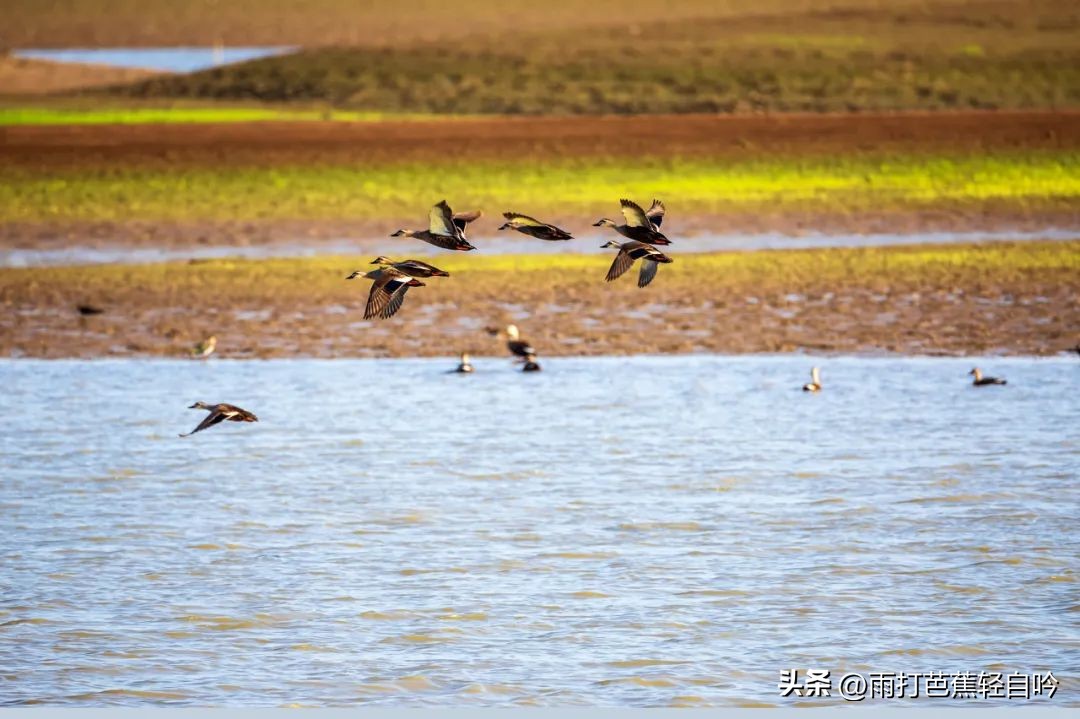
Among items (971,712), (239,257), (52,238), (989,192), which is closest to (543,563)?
(971,712)

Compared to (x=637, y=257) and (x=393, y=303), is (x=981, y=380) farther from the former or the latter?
(x=393, y=303)

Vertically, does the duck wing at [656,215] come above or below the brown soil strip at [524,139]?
below

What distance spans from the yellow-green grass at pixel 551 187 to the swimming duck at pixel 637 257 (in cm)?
1983

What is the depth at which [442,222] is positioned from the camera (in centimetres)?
1011

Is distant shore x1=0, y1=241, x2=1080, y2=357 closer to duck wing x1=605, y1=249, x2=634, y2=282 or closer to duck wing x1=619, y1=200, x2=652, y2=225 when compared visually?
duck wing x1=605, y1=249, x2=634, y2=282

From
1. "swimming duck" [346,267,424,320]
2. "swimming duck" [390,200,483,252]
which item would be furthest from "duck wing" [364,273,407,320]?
"swimming duck" [390,200,483,252]

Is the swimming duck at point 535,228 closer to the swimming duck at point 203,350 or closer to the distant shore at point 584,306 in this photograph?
the distant shore at point 584,306

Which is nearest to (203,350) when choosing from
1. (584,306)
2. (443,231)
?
(584,306)

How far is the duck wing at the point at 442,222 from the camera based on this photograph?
32.9ft

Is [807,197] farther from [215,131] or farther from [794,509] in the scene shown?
[794,509]

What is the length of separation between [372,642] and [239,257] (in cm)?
1781

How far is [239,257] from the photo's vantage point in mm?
27938

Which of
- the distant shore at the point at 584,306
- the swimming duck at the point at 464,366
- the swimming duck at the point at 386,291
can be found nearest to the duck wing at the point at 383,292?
the swimming duck at the point at 386,291

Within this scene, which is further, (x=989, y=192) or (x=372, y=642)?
(x=989, y=192)
